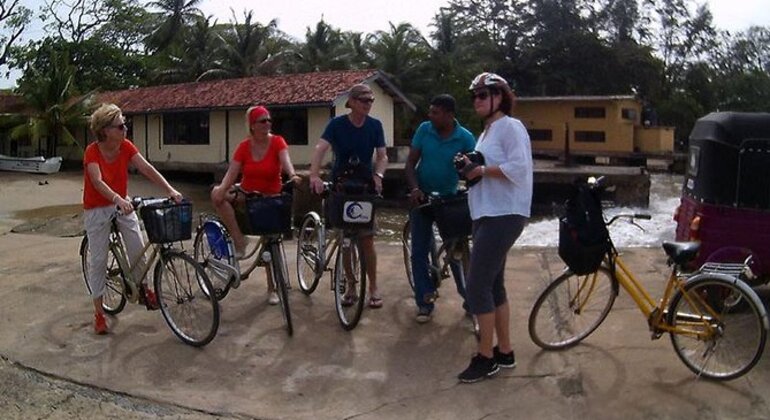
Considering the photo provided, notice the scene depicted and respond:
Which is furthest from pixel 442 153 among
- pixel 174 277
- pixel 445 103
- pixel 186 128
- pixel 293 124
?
pixel 186 128

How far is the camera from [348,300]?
5.36m

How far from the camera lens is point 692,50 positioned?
5656 centimetres

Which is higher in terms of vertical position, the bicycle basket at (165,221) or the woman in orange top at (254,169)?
the woman in orange top at (254,169)

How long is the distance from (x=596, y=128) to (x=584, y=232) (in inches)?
1492

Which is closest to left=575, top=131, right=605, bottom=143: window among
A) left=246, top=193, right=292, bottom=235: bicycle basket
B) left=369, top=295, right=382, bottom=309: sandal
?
left=369, top=295, right=382, bottom=309: sandal

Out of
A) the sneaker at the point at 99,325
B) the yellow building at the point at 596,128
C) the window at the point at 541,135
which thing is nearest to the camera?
the sneaker at the point at 99,325

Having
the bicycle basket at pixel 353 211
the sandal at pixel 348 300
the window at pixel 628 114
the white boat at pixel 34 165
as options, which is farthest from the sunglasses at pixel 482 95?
the window at pixel 628 114

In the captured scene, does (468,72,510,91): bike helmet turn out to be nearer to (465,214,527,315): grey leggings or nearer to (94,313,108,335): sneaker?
(465,214,527,315): grey leggings

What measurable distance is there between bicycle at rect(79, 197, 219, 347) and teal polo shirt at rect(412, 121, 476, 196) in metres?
1.74

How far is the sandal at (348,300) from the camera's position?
5.33 metres

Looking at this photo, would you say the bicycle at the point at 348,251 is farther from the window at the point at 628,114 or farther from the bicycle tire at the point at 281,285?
the window at the point at 628,114

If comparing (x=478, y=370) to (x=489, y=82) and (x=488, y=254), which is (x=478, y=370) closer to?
(x=488, y=254)

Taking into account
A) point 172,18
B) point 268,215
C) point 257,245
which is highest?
point 172,18

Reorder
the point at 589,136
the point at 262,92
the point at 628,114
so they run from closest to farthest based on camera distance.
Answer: the point at 262,92, the point at 628,114, the point at 589,136
